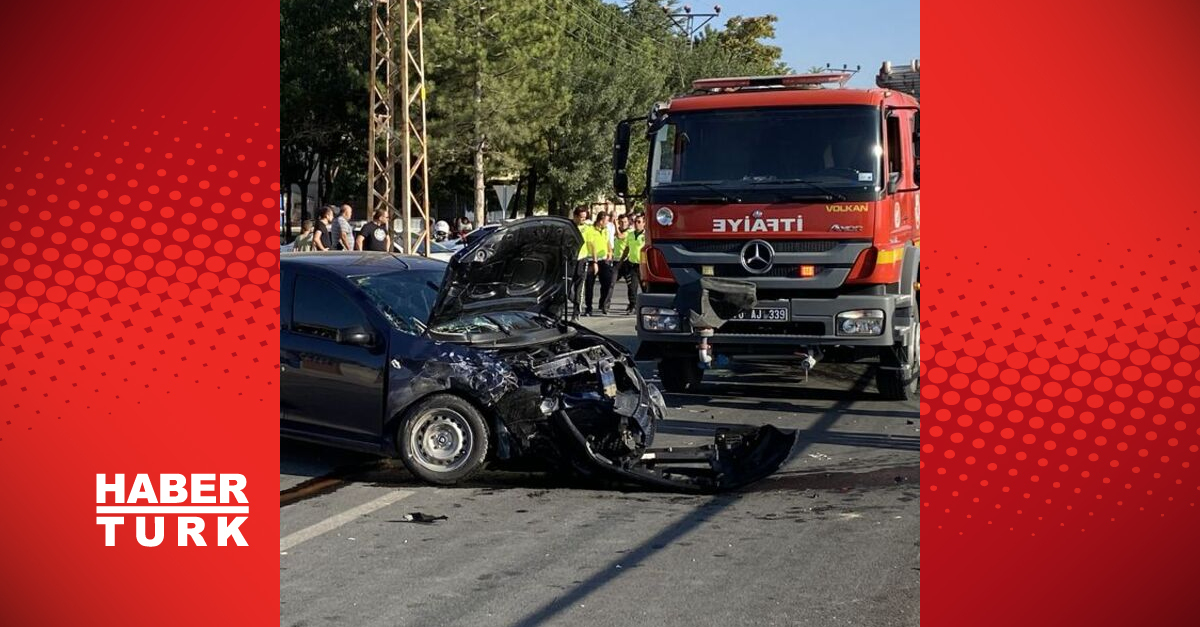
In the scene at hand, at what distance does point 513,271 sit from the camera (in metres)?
9.46

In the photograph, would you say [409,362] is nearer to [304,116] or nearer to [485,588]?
[485,588]

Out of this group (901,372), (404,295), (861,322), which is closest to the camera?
(404,295)

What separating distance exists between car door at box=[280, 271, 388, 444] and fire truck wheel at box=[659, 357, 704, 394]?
481 centimetres

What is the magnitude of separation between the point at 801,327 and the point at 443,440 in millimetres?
4331

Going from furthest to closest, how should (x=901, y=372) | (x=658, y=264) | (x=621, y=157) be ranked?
(x=621, y=157) < (x=658, y=264) < (x=901, y=372)

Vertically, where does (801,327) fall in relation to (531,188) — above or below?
below

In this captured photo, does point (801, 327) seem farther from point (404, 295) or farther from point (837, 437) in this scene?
point (404, 295)

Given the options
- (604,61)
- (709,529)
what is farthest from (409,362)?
(604,61)

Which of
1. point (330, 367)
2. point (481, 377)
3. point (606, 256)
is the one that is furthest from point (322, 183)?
point (481, 377)

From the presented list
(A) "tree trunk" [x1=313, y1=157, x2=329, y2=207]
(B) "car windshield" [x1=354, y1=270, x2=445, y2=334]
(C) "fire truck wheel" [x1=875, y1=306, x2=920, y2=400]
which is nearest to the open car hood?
(B) "car windshield" [x1=354, y1=270, x2=445, y2=334]

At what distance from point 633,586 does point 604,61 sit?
53.0 m

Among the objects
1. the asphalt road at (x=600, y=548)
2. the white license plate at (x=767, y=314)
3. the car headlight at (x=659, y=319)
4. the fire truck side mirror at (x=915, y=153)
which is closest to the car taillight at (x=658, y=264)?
the car headlight at (x=659, y=319)

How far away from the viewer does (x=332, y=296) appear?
9.53m

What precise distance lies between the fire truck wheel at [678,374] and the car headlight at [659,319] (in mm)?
950
